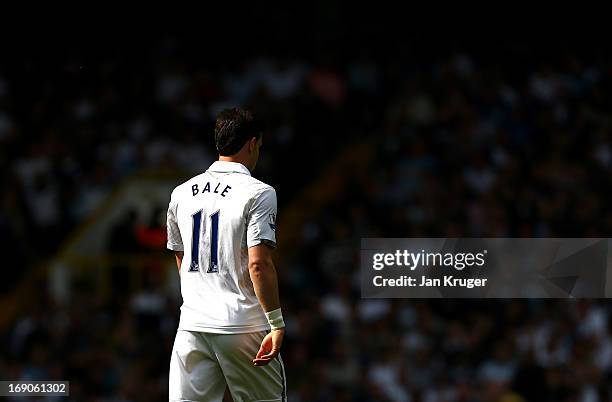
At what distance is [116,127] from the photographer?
41.7 ft

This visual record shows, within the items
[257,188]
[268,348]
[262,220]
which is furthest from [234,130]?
[268,348]

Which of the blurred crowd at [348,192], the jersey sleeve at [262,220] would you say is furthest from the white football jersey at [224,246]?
the blurred crowd at [348,192]

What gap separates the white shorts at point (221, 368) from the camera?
189 inches

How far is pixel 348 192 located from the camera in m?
12.0

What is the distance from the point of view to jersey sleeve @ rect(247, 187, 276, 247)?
15.4 ft

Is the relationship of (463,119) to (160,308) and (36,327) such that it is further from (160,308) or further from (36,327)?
(36,327)

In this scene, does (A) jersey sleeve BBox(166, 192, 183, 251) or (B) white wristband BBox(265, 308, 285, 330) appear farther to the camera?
(A) jersey sleeve BBox(166, 192, 183, 251)

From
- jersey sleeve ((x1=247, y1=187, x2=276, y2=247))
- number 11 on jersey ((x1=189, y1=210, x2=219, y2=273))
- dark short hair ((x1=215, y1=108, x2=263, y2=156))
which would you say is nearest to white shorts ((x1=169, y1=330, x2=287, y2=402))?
number 11 on jersey ((x1=189, y1=210, x2=219, y2=273))

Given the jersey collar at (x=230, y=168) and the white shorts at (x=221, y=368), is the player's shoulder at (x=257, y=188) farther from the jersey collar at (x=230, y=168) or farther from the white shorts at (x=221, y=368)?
the white shorts at (x=221, y=368)

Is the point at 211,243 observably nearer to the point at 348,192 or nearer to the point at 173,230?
the point at 173,230

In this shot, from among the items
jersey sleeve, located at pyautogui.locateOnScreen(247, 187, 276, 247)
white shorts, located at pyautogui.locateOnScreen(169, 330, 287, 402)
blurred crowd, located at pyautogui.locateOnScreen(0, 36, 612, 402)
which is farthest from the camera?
blurred crowd, located at pyautogui.locateOnScreen(0, 36, 612, 402)

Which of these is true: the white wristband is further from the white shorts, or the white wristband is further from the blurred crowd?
the blurred crowd

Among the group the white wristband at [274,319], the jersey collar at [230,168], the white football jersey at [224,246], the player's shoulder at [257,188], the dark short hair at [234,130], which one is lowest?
the white wristband at [274,319]

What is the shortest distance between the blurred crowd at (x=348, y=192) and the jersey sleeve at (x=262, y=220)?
5.03 m
